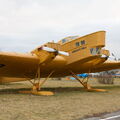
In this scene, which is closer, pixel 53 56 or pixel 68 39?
pixel 53 56

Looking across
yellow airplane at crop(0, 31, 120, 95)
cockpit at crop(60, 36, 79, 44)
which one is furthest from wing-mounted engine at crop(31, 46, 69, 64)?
cockpit at crop(60, 36, 79, 44)

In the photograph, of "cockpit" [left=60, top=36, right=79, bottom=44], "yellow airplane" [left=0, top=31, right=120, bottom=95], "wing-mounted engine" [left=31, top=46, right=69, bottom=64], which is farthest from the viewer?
"cockpit" [left=60, top=36, right=79, bottom=44]

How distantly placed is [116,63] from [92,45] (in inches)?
276

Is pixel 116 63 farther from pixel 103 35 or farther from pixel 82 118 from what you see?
pixel 82 118

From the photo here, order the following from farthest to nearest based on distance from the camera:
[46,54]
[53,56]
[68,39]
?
[68,39]
[46,54]
[53,56]

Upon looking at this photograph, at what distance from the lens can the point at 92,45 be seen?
15016 mm

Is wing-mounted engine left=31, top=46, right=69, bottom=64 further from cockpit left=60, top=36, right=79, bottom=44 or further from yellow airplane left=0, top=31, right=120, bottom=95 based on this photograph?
cockpit left=60, top=36, right=79, bottom=44

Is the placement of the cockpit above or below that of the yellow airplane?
above

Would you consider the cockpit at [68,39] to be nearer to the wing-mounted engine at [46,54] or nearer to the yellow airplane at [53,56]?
the yellow airplane at [53,56]

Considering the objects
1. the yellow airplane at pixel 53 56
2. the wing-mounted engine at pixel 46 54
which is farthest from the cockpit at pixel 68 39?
the wing-mounted engine at pixel 46 54

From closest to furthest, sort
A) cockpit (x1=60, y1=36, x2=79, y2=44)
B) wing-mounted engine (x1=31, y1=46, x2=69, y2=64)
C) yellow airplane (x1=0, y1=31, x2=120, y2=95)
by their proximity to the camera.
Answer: wing-mounted engine (x1=31, y1=46, x2=69, y2=64)
yellow airplane (x1=0, y1=31, x2=120, y2=95)
cockpit (x1=60, y1=36, x2=79, y2=44)

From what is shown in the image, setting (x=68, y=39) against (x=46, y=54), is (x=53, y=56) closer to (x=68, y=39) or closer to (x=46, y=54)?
(x=46, y=54)

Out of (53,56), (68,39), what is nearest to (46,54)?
(53,56)

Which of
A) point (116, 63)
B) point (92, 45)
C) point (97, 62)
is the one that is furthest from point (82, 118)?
point (116, 63)
